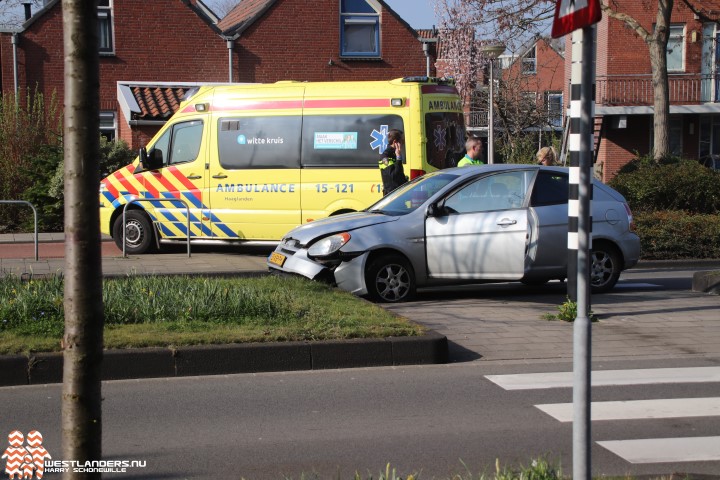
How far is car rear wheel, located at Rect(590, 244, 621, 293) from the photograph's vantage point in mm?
11664

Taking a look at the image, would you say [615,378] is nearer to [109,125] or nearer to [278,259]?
[278,259]

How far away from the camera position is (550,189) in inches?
444

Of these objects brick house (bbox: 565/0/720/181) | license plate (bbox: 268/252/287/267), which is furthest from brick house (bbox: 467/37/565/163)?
license plate (bbox: 268/252/287/267)

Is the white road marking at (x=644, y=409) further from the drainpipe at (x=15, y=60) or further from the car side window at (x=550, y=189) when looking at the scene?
the drainpipe at (x=15, y=60)

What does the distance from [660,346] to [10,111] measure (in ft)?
54.9

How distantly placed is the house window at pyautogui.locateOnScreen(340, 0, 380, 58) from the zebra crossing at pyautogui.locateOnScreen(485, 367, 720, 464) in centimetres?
2136

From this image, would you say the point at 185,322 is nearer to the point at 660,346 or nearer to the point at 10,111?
the point at 660,346

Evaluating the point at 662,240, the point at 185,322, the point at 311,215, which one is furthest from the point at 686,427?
the point at 662,240

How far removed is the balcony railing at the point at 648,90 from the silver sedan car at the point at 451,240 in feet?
72.1

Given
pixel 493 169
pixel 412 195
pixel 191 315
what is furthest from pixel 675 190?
pixel 191 315

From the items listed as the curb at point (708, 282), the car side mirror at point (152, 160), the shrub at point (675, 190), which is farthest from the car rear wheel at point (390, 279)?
the shrub at point (675, 190)

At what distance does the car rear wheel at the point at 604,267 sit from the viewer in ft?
38.3

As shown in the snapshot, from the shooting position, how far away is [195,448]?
5562mm

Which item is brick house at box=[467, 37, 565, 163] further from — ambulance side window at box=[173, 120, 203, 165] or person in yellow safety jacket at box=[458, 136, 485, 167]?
person in yellow safety jacket at box=[458, 136, 485, 167]
